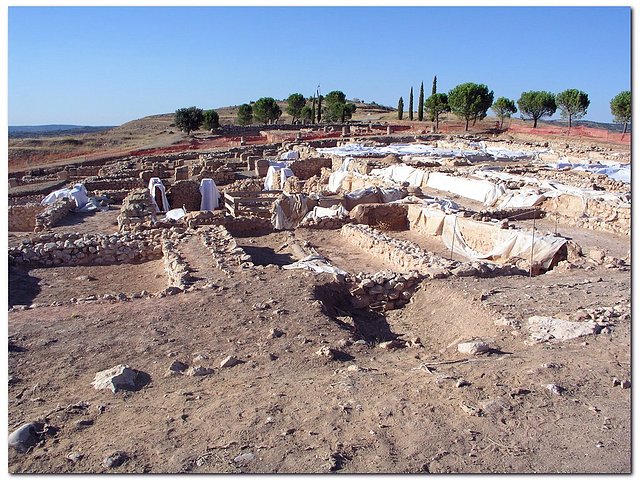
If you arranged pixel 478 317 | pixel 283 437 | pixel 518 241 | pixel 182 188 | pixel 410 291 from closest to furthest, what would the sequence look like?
1. pixel 283 437
2. pixel 478 317
3. pixel 410 291
4. pixel 518 241
5. pixel 182 188

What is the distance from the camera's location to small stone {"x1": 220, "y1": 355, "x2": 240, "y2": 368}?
18.7 feet

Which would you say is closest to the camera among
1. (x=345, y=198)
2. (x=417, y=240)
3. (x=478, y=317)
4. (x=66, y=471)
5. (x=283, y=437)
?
(x=66, y=471)

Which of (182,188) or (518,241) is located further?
(182,188)

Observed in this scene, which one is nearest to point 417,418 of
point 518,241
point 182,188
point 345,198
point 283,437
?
point 283,437

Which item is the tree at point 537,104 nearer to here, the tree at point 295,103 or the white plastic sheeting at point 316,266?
the tree at point 295,103

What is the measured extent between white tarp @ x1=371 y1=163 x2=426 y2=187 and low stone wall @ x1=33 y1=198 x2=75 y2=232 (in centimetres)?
1075

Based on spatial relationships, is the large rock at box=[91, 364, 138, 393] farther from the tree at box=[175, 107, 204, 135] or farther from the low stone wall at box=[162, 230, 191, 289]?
the tree at box=[175, 107, 204, 135]

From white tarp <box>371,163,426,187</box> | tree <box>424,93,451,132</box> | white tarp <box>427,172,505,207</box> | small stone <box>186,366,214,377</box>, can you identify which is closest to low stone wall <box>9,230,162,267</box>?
small stone <box>186,366,214,377</box>

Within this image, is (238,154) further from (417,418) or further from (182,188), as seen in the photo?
(417,418)

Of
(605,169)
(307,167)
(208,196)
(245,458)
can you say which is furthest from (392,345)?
(307,167)

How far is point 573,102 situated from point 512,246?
157ft

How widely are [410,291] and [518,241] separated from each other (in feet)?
12.4

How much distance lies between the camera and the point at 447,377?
4.94m

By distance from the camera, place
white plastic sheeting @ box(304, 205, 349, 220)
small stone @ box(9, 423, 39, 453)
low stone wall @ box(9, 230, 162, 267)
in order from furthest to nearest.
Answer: white plastic sheeting @ box(304, 205, 349, 220), low stone wall @ box(9, 230, 162, 267), small stone @ box(9, 423, 39, 453)
